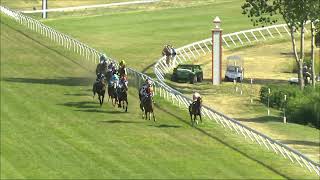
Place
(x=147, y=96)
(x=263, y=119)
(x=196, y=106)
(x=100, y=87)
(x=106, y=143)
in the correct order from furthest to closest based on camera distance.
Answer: (x=263, y=119) < (x=100, y=87) < (x=147, y=96) < (x=196, y=106) < (x=106, y=143)

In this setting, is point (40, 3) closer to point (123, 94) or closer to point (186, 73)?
point (186, 73)

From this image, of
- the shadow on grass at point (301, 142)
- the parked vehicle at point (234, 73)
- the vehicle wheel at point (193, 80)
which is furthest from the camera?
the parked vehicle at point (234, 73)

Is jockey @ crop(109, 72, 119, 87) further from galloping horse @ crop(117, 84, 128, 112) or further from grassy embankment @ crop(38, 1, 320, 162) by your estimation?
grassy embankment @ crop(38, 1, 320, 162)

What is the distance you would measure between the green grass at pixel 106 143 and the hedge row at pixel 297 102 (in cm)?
526

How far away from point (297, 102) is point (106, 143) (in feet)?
43.3

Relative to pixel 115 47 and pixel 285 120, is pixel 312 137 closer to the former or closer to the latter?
pixel 285 120

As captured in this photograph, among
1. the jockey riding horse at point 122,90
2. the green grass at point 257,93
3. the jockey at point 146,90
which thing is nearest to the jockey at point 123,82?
the jockey riding horse at point 122,90

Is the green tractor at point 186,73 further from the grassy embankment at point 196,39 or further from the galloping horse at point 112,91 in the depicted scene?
the galloping horse at point 112,91

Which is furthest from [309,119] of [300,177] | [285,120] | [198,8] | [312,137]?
[198,8]

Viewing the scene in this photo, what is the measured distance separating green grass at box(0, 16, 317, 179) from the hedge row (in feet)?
17.2

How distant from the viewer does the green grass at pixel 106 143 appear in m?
31.4

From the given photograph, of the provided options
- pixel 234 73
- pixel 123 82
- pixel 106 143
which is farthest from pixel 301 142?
pixel 234 73

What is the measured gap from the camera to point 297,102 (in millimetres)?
46031

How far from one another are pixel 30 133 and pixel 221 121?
7.28 meters
